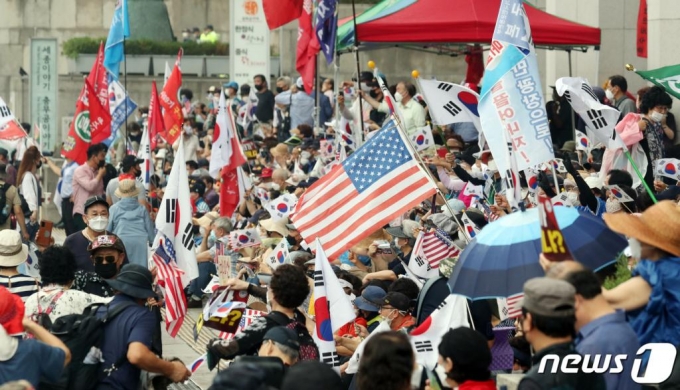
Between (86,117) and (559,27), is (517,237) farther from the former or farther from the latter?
(86,117)

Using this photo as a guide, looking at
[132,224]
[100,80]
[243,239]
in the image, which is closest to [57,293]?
[132,224]

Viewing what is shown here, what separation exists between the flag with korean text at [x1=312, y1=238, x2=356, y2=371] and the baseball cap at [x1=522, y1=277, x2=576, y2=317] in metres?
2.97

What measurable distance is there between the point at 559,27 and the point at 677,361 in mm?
11947

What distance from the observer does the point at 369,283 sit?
1098 centimetres

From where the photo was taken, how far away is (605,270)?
7.97 metres

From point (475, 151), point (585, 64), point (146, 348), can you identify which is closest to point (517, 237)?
point (146, 348)

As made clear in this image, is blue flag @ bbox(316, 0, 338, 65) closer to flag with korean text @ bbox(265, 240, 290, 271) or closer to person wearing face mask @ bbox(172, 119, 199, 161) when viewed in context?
flag with korean text @ bbox(265, 240, 290, 271)

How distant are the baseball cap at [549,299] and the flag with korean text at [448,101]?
26.6 ft

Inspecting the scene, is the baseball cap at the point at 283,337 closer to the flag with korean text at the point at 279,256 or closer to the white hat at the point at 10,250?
the white hat at the point at 10,250

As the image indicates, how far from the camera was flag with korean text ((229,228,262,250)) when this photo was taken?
14.2 metres

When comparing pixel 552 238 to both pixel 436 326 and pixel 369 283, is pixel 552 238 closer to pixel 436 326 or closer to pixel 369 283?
pixel 436 326

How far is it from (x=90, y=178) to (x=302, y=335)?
10.7 meters

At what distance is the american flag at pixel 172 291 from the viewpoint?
10.6 meters

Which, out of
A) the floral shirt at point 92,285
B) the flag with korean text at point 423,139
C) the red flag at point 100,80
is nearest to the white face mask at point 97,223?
the floral shirt at point 92,285
